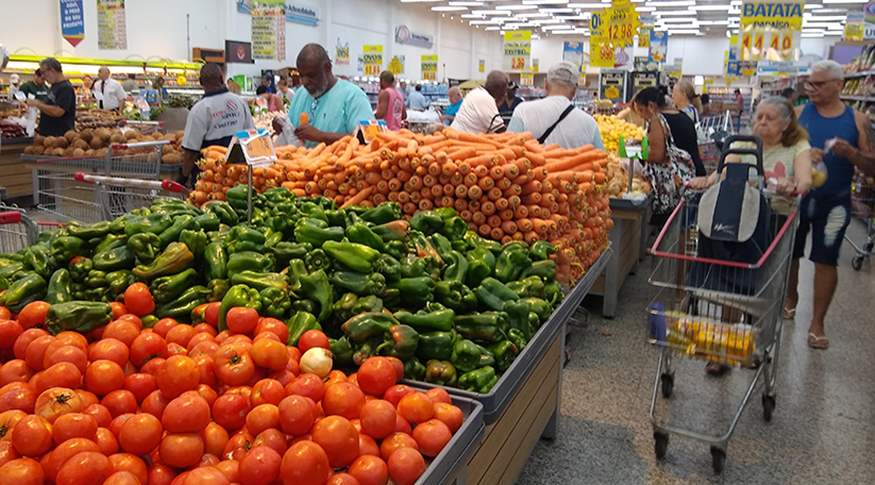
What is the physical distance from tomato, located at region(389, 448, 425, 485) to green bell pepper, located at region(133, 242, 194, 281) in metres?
1.09

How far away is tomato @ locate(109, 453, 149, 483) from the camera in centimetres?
137

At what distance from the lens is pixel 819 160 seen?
14.1ft

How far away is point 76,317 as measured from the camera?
6.19ft

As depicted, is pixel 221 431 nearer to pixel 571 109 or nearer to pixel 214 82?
pixel 571 109

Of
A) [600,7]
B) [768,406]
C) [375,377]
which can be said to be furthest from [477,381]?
[600,7]

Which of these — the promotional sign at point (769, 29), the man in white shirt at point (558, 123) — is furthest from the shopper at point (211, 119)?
the promotional sign at point (769, 29)

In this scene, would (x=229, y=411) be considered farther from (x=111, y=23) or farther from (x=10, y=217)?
(x=111, y=23)

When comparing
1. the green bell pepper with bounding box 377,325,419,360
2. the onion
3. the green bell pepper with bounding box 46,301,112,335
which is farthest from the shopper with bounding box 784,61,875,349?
the green bell pepper with bounding box 46,301,112,335

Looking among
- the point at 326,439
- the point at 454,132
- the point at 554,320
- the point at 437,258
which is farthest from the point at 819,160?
the point at 326,439

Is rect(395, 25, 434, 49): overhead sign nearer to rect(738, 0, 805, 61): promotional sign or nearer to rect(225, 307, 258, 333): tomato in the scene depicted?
rect(738, 0, 805, 61): promotional sign

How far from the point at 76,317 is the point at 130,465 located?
674mm

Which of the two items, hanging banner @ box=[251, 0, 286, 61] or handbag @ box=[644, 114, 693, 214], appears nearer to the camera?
handbag @ box=[644, 114, 693, 214]

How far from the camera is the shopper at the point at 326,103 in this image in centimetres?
454

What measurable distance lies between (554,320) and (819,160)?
271cm
